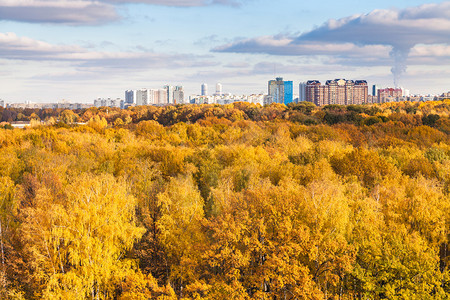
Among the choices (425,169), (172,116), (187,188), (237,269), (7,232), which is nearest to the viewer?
(237,269)

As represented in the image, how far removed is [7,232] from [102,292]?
930 cm

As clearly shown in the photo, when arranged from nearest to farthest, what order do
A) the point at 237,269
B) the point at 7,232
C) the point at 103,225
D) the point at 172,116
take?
1. the point at 237,269
2. the point at 103,225
3. the point at 7,232
4. the point at 172,116

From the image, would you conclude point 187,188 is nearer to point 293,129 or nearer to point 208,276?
point 208,276

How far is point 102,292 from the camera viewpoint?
29.1 metres

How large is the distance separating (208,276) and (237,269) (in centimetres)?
452

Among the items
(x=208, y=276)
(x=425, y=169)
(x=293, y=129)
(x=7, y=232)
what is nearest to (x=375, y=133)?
(x=293, y=129)

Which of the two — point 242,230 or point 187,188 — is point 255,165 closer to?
point 187,188

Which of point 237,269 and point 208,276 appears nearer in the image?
point 237,269

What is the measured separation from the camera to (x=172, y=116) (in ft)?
472

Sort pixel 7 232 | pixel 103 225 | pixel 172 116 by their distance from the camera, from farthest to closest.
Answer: pixel 172 116 < pixel 7 232 < pixel 103 225

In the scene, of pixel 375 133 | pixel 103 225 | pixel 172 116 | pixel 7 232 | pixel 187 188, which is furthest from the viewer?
pixel 172 116

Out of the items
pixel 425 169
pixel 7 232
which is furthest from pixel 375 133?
pixel 7 232

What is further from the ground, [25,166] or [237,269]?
[25,166]

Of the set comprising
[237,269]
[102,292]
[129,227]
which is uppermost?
[129,227]
